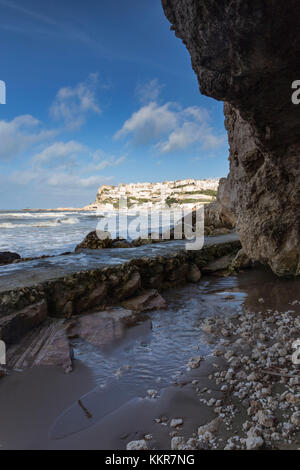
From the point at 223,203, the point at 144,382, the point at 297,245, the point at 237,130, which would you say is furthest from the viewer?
the point at 223,203

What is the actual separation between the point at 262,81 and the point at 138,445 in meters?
3.98

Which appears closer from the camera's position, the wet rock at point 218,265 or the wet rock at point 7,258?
the wet rock at point 218,265

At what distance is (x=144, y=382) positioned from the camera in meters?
3.16

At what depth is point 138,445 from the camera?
2217 mm

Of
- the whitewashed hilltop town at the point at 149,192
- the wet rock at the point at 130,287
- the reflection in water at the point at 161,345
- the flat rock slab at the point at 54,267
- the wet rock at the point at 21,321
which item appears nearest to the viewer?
the reflection in water at the point at 161,345

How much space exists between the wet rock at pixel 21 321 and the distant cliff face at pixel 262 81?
4.08 metres

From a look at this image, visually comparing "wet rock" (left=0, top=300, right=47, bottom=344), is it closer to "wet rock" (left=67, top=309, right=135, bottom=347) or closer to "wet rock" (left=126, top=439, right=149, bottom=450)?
"wet rock" (left=67, top=309, right=135, bottom=347)

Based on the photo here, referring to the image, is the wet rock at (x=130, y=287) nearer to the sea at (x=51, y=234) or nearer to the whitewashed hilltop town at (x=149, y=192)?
the sea at (x=51, y=234)

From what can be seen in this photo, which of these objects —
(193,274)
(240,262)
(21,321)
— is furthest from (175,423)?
(240,262)

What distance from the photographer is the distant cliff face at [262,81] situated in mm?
2570

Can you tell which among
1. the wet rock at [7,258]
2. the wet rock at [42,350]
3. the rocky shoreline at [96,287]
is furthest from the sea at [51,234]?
the wet rock at [42,350]

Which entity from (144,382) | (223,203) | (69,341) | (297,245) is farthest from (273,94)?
(223,203)

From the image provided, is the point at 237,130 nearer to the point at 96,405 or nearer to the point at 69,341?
the point at 69,341

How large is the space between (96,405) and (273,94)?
422 centimetres
